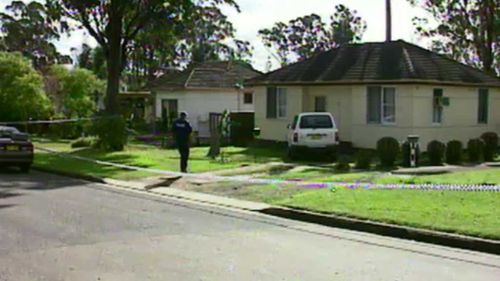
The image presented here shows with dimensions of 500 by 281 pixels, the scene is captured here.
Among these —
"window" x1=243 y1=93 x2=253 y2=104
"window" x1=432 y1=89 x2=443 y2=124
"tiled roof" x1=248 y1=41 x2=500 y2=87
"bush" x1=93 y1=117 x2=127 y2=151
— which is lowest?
"bush" x1=93 y1=117 x2=127 y2=151

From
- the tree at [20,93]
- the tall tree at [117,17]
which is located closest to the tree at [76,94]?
the tree at [20,93]

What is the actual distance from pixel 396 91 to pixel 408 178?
10460 millimetres

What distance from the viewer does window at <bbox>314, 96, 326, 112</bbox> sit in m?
30.9

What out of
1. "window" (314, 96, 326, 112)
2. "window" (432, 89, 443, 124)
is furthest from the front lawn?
"window" (314, 96, 326, 112)

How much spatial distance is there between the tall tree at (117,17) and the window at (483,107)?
12164mm

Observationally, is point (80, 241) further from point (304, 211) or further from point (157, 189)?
point (157, 189)

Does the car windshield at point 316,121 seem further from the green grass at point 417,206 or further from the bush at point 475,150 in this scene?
the green grass at point 417,206

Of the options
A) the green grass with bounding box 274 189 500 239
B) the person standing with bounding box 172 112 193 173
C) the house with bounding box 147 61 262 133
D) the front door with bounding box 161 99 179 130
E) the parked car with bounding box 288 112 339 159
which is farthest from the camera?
the front door with bounding box 161 99 179 130

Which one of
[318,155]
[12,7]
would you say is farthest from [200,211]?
[12,7]

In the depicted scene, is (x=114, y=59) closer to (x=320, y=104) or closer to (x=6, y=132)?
(x=320, y=104)

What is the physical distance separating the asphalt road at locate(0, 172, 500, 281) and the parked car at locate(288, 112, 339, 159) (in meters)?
11.6

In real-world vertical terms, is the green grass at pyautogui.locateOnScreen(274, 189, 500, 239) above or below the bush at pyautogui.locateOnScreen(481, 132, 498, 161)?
below

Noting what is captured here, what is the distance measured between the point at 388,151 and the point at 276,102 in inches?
435

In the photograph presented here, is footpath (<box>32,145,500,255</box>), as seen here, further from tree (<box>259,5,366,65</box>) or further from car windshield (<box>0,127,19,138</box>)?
tree (<box>259,5,366,65</box>)
